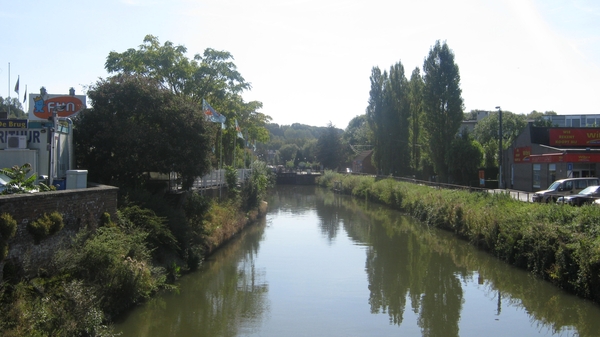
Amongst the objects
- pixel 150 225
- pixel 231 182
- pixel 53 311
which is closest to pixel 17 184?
pixel 53 311

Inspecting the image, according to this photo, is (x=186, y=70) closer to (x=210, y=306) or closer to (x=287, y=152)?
(x=210, y=306)

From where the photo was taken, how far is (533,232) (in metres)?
20.2

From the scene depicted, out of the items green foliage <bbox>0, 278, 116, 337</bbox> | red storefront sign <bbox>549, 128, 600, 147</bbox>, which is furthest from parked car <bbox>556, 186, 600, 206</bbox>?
green foliage <bbox>0, 278, 116, 337</bbox>

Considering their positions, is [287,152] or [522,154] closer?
[522,154]

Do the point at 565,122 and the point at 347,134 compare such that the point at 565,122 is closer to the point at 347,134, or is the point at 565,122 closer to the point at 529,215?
the point at 347,134

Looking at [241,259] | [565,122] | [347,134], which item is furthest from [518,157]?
[347,134]

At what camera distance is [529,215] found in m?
21.5

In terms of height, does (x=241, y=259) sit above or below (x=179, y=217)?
below

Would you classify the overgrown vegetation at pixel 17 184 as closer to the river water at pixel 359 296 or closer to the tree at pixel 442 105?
the river water at pixel 359 296

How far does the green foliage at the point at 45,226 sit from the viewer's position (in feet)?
38.5

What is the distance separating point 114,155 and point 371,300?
11.9m

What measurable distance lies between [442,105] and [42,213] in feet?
137

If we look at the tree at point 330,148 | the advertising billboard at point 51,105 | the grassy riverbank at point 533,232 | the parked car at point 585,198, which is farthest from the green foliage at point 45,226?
the tree at point 330,148

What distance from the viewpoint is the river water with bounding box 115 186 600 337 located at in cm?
1494
